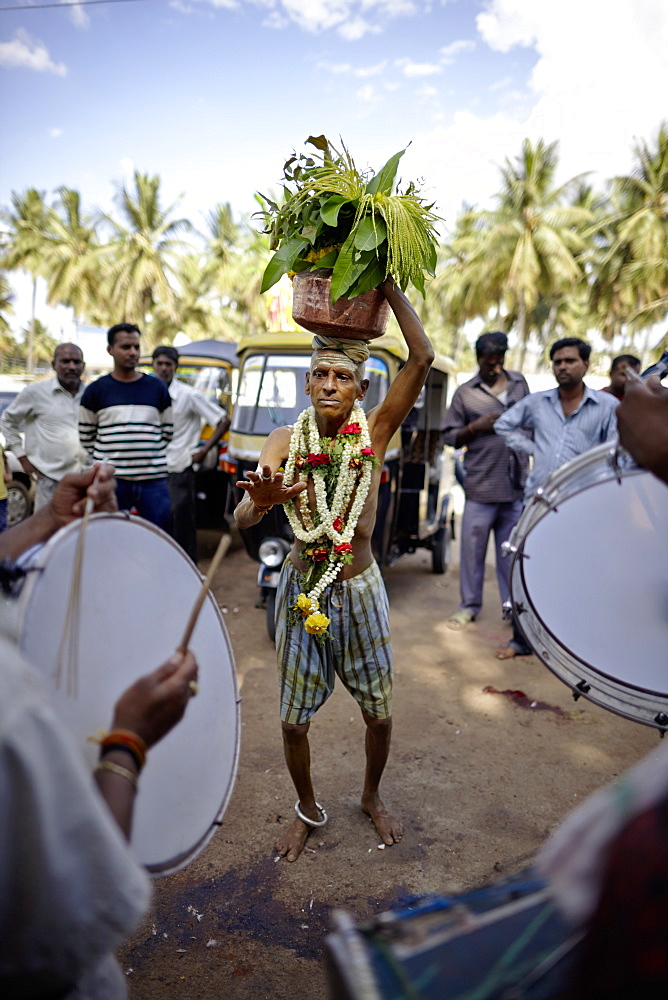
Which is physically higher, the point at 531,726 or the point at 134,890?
the point at 134,890

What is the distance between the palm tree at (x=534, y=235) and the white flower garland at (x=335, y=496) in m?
28.3

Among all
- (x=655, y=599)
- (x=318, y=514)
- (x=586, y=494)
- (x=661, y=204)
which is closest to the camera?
(x=655, y=599)

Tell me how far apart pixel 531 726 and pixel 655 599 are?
2.18 metres

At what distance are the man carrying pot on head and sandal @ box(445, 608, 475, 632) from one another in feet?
9.71

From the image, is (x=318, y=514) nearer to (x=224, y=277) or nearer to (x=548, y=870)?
(x=548, y=870)

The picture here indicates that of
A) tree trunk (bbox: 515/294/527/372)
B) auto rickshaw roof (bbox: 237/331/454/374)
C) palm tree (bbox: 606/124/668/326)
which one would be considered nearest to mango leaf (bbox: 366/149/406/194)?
auto rickshaw roof (bbox: 237/331/454/374)

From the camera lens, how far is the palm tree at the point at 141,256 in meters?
28.8

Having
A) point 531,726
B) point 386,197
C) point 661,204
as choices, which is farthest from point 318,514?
point 661,204

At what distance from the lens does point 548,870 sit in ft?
3.02

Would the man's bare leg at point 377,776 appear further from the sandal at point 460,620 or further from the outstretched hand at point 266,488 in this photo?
the sandal at point 460,620

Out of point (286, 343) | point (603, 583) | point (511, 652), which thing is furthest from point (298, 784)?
point (286, 343)

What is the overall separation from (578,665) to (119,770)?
71.1 inches

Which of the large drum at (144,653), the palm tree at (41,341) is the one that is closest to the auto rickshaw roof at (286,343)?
the large drum at (144,653)

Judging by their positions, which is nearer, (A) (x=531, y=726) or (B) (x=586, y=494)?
(B) (x=586, y=494)
